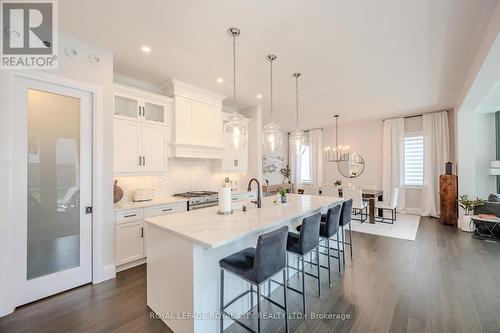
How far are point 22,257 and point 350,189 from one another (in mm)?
5933

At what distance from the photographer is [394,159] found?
263 inches

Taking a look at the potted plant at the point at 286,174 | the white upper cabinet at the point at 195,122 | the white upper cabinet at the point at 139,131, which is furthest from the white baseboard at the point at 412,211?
the white upper cabinet at the point at 139,131

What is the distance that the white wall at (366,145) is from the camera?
7.12m

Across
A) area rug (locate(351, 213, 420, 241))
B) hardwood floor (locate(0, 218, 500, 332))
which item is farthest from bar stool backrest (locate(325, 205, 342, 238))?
area rug (locate(351, 213, 420, 241))

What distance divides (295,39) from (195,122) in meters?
2.38

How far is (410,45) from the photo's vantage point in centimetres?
280

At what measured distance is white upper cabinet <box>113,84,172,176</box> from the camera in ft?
10.9

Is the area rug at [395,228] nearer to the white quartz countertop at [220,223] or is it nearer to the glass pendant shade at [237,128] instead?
the white quartz countertop at [220,223]

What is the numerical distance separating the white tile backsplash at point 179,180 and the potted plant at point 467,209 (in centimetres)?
532

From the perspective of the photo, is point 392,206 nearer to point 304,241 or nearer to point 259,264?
point 304,241

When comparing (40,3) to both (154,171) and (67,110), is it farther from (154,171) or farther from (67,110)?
(154,171)

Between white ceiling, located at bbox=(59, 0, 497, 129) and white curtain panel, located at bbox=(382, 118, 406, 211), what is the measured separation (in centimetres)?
233

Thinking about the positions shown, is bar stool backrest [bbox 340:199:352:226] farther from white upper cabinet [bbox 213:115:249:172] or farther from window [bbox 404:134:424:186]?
window [bbox 404:134:424:186]

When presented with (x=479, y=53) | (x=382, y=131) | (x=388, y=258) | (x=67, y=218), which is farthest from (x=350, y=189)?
(x=67, y=218)
